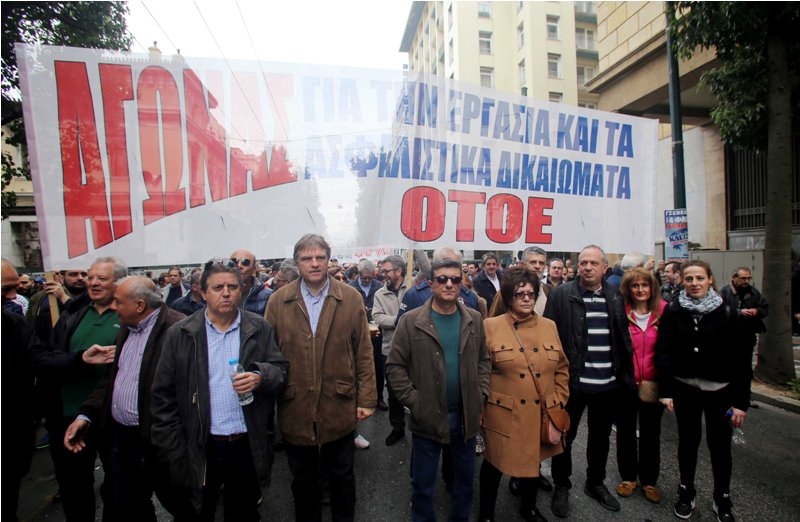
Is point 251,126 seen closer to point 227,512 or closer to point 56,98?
point 56,98

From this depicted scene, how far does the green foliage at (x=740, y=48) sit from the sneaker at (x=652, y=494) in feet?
18.7

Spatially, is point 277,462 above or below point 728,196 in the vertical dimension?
below

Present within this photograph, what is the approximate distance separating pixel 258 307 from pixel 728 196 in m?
13.2

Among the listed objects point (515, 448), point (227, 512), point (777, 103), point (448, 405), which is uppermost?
point (777, 103)

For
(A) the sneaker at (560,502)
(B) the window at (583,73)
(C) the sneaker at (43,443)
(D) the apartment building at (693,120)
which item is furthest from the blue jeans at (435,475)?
(B) the window at (583,73)

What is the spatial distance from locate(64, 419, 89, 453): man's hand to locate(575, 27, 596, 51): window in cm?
3670

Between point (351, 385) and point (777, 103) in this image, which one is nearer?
point (351, 385)

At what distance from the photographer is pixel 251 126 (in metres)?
3.29

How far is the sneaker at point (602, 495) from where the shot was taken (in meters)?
2.95

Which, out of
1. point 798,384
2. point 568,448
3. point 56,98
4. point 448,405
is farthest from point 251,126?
point 798,384

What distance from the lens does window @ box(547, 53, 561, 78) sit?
28.2 meters

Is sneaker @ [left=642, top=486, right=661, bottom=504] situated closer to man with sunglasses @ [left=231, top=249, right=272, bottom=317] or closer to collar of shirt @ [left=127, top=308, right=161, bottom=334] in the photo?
man with sunglasses @ [left=231, top=249, right=272, bottom=317]

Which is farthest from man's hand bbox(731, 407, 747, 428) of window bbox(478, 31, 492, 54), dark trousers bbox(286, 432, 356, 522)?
window bbox(478, 31, 492, 54)

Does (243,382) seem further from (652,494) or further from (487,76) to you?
(487,76)
